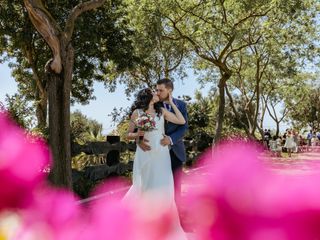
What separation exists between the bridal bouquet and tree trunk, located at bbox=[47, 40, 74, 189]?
9.55ft

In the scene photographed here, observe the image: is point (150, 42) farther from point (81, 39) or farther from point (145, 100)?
point (145, 100)

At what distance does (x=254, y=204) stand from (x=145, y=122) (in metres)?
6.49

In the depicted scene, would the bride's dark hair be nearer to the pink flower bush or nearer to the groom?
the groom

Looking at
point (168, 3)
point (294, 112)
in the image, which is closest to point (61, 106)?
point (168, 3)

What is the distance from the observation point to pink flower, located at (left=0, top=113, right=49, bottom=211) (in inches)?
11.4

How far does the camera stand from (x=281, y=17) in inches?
822

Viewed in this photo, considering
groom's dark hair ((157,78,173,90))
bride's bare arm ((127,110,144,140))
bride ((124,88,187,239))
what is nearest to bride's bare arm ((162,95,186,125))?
bride ((124,88,187,239))

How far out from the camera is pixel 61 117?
365 inches

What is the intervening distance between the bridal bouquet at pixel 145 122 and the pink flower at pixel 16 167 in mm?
6353

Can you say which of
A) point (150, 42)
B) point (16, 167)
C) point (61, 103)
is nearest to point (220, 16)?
point (150, 42)

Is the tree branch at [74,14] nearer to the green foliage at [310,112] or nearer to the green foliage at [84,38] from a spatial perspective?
the green foliage at [84,38]

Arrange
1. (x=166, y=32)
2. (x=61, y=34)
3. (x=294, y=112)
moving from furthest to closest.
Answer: (x=294, y=112)
(x=166, y=32)
(x=61, y=34)

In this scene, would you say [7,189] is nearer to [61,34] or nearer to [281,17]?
[61,34]

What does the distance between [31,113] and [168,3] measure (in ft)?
34.3
